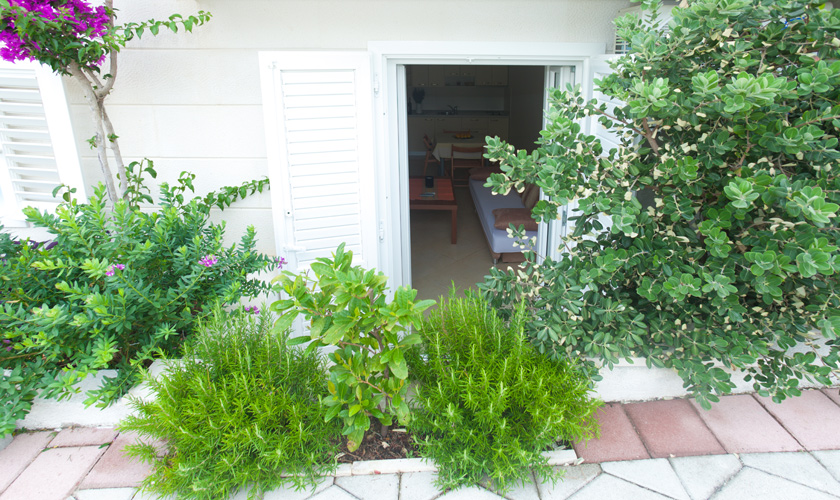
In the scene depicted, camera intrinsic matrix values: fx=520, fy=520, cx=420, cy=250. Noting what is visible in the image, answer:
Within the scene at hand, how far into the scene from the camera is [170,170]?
3436 millimetres

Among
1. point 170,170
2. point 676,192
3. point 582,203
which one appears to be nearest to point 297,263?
point 170,170

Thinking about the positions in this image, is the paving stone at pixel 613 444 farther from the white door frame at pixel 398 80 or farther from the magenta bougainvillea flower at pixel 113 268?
the magenta bougainvillea flower at pixel 113 268

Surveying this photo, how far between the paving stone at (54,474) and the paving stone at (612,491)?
2182 mm

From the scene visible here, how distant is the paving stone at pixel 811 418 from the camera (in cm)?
242

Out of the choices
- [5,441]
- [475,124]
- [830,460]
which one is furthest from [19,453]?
[475,124]

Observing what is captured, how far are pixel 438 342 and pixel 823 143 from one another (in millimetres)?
1691

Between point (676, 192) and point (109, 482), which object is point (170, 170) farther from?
point (676, 192)

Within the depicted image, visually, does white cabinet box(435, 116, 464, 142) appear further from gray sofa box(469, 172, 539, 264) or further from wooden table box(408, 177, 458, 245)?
wooden table box(408, 177, 458, 245)

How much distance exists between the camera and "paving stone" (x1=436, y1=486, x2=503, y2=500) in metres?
2.17

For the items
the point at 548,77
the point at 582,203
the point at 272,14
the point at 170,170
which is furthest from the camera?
the point at 548,77

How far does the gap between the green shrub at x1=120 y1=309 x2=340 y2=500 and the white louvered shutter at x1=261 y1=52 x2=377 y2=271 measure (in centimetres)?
97

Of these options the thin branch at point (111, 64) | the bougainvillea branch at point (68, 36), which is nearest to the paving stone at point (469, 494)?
the bougainvillea branch at point (68, 36)

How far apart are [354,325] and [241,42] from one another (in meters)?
2.05

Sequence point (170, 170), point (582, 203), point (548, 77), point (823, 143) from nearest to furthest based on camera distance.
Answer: point (823, 143)
point (582, 203)
point (170, 170)
point (548, 77)
